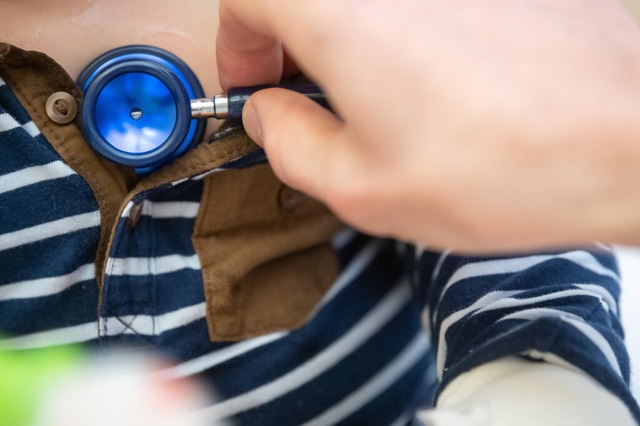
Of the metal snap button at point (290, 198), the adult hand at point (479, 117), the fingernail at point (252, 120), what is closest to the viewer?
the adult hand at point (479, 117)

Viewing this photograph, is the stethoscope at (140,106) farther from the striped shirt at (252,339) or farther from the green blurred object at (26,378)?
the green blurred object at (26,378)

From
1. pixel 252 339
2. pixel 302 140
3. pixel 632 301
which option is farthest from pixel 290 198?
pixel 632 301

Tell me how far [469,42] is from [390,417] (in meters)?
0.42

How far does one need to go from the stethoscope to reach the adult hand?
0.19 metres

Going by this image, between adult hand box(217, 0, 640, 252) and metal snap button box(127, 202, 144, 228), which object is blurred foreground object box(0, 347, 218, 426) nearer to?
metal snap button box(127, 202, 144, 228)

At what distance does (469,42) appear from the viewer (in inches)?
10.4

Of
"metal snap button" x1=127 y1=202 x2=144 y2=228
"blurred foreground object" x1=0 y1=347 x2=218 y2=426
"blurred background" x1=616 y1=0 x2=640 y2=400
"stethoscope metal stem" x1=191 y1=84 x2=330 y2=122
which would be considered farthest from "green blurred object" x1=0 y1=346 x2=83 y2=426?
"blurred background" x1=616 y1=0 x2=640 y2=400

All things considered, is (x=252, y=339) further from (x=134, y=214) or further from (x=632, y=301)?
(x=632, y=301)

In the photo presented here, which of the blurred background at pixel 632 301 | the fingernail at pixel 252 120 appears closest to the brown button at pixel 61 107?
the fingernail at pixel 252 120

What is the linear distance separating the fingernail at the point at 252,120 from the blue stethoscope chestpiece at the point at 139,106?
0.27 feet

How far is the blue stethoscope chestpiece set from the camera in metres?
0.45

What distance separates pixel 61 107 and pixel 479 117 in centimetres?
31

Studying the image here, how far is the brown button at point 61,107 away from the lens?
0.44m

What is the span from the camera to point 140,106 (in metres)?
0.46
